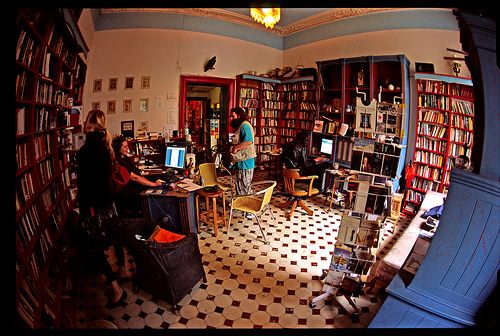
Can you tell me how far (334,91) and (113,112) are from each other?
447 centimetres

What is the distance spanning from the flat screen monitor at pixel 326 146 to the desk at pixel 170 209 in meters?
3.18

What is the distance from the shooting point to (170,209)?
252 centimetres

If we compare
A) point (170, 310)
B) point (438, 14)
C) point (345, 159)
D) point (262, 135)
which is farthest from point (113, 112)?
point (345, 159)

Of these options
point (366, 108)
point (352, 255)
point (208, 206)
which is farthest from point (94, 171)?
point (366, 108)

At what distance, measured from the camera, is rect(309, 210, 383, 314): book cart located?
171 cm

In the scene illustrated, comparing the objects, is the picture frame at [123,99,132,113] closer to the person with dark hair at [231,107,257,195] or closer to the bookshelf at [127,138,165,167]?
the bookshelf at [127,138,165,167]

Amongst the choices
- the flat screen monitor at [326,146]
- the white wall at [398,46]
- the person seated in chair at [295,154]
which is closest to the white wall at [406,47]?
the white wall at [398,46]

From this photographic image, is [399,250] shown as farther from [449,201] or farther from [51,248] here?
[51,248]

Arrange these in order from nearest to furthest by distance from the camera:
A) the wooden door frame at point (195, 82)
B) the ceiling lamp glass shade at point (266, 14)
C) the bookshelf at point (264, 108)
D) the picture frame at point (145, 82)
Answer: the ceiling lamp glass shade at point (266, 14), the picture frame at point (145, 82), the wooden door frame at point (195, 82), the bookshelf at point (264, 108)

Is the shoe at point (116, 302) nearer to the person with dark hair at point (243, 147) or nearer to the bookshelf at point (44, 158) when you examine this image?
the bookshelf at point (44, 158)

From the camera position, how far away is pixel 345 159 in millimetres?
4500

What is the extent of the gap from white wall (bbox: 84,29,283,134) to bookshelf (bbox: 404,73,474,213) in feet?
5.45

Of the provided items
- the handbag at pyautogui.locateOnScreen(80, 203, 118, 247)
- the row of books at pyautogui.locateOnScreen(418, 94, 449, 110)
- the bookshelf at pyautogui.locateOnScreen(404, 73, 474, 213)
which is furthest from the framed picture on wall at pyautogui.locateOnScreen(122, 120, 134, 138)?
the row of books at pyautogui.locateOnScreen(418, 94, 449, 110)

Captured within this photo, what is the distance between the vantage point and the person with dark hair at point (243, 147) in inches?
102
